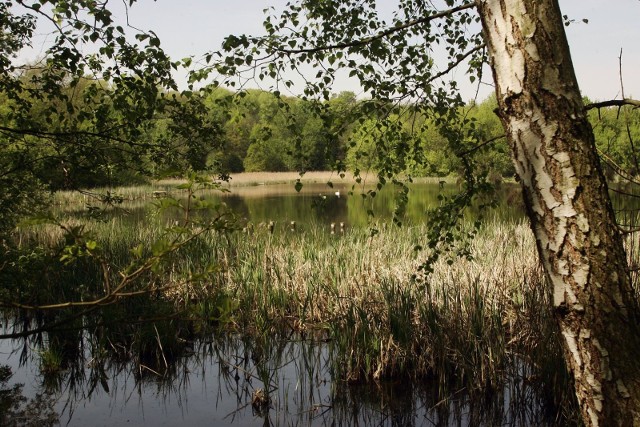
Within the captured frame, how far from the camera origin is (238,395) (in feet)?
16.8

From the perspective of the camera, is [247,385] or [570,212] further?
[247,385]

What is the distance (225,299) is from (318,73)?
2.53 metres

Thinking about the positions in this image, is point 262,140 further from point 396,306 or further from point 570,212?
Answer: point 570,212

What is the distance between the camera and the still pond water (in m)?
4.62

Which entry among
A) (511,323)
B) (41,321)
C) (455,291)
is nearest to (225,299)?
(455,291)

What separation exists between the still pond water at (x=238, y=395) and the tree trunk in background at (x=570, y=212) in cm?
182

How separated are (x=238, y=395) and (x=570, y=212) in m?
3.75

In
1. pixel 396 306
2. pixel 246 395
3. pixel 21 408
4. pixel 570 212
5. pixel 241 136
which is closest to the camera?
pixel 570 212

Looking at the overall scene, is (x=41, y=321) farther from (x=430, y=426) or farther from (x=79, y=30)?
(x=430, y=426)

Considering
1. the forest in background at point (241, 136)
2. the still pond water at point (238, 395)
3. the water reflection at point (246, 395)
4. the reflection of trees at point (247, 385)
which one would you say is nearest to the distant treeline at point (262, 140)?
the forest in background at point (241, 136)

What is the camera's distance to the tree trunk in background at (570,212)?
6.66ft

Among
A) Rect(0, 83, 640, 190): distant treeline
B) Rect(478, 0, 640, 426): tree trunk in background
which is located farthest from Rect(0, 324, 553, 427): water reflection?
Rect(478, 0, 640, 426): tree trunk in background

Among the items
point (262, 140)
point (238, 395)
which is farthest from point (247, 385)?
point (262, 140)

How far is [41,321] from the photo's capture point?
7.34m
